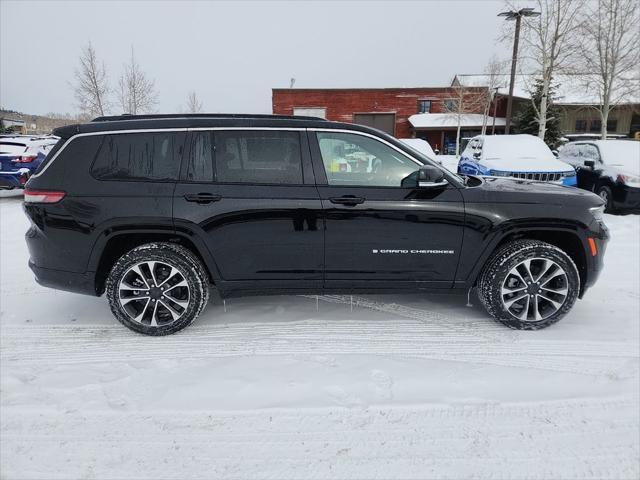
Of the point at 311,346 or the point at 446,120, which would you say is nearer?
the point at 311,346

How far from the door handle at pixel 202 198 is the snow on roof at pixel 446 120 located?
32.4 metres

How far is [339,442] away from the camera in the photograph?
2295mm

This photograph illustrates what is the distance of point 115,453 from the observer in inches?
87.6

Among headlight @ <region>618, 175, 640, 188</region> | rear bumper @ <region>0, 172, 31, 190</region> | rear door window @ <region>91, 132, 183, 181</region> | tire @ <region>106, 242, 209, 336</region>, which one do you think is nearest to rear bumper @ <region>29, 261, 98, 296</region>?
tire @ <region>106, 242, 209, 336</region>

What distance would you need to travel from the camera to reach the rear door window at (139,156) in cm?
335

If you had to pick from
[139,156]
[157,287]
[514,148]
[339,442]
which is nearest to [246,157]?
[139,156]

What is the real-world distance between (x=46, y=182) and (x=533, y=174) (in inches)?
331

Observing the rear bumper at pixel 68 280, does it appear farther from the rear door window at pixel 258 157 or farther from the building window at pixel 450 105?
the building window at pixel 450 105

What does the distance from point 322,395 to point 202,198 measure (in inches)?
71.0

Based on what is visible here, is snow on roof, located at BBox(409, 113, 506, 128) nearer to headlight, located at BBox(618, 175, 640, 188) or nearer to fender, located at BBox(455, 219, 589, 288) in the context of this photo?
headlight, located at BBox(618, 175, 640, 188)

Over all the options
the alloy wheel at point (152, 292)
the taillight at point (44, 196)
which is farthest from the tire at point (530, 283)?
the taillight at point (44, 196)

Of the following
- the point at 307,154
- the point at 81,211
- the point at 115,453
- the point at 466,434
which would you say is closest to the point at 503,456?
the point at 466,434

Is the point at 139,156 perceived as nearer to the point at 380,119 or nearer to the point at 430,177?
the point at 430,177

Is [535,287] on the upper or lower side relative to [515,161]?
lower
